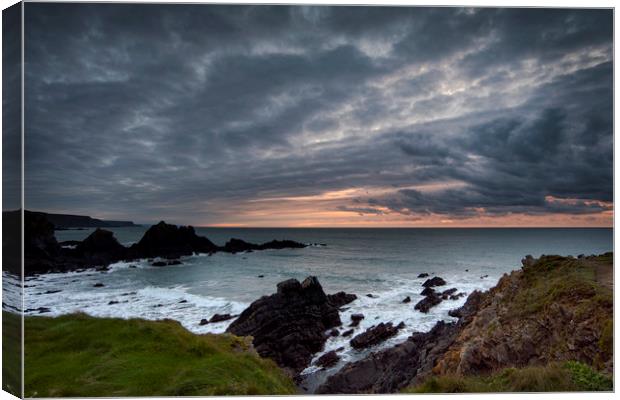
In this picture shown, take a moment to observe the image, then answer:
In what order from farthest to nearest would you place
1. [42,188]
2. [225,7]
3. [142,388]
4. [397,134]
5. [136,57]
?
1. [42,188]
2. [397,134]
3. [136,57]
4. [225,7]
5. [142,388]

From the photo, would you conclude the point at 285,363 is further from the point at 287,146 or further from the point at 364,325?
the point at 287,146

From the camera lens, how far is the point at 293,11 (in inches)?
286

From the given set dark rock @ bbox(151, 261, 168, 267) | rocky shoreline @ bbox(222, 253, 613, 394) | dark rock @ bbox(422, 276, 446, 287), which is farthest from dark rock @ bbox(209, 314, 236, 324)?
dark rock @ bbox(151, 261, 168, 267)

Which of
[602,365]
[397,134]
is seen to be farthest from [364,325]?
[602,365]

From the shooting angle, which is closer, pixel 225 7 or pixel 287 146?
pixel 225 7

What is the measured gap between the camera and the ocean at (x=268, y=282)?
16594 mm

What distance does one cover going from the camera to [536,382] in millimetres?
5363

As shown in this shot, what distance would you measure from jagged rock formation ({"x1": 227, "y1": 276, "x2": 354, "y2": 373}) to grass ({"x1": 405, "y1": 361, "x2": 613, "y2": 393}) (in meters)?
7.28

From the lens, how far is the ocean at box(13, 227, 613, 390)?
16.6 meters

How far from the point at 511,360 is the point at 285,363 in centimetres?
777

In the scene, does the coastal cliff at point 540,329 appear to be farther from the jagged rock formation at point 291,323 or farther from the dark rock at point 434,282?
the dark rock at point 434,282

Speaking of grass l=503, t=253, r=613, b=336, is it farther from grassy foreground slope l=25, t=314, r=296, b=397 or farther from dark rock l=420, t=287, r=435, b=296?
dark rock l=420, t=287, r=435, b=296

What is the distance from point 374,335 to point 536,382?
27.6ft

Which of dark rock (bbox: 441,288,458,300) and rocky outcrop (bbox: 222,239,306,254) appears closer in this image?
dark rock (bbox: 441,288,458,300)
